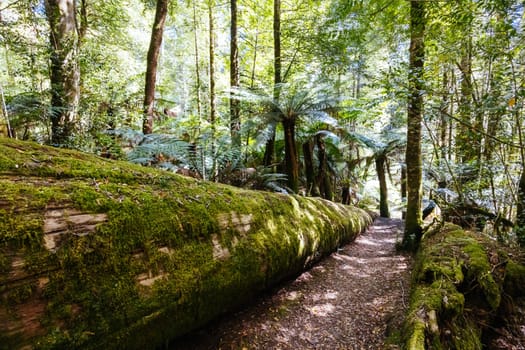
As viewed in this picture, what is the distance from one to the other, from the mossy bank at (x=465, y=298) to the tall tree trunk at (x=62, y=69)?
17.9 ft

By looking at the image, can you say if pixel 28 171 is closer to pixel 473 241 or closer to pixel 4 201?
pixel 4 201

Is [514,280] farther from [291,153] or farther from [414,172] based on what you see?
[291,153]

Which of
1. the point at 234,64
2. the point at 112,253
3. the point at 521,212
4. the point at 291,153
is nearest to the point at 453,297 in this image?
the point at 112,253

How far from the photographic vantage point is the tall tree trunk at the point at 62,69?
13.8 ft

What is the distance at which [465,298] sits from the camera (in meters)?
2.47

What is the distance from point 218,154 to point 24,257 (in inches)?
174

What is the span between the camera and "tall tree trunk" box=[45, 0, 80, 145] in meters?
4.22

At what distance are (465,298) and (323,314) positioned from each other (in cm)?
143

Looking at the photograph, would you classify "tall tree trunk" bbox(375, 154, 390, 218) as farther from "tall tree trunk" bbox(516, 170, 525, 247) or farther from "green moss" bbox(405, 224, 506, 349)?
"green moss" bbox(405, 224, 506, 349)

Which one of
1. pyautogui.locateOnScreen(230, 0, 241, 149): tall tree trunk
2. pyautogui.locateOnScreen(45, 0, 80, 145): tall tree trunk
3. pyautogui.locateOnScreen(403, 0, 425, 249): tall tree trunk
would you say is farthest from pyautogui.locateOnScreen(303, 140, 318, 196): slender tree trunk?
pyautogui.locateOnScreen(45, 0, 80, 145): tall tree trunk

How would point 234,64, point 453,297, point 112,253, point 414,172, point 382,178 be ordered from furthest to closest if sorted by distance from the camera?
1. point 382,178
2. point 234,64
3. point 414,172
4. point 453,297
5. point 112,253

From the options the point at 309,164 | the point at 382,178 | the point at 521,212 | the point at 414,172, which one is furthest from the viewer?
the point at 382,178

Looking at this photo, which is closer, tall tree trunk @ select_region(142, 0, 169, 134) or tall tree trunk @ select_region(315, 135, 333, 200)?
tall tree trunk @ select_region(142, 0, 169, 134)

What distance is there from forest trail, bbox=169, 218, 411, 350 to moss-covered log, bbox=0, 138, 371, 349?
10.5 inches
